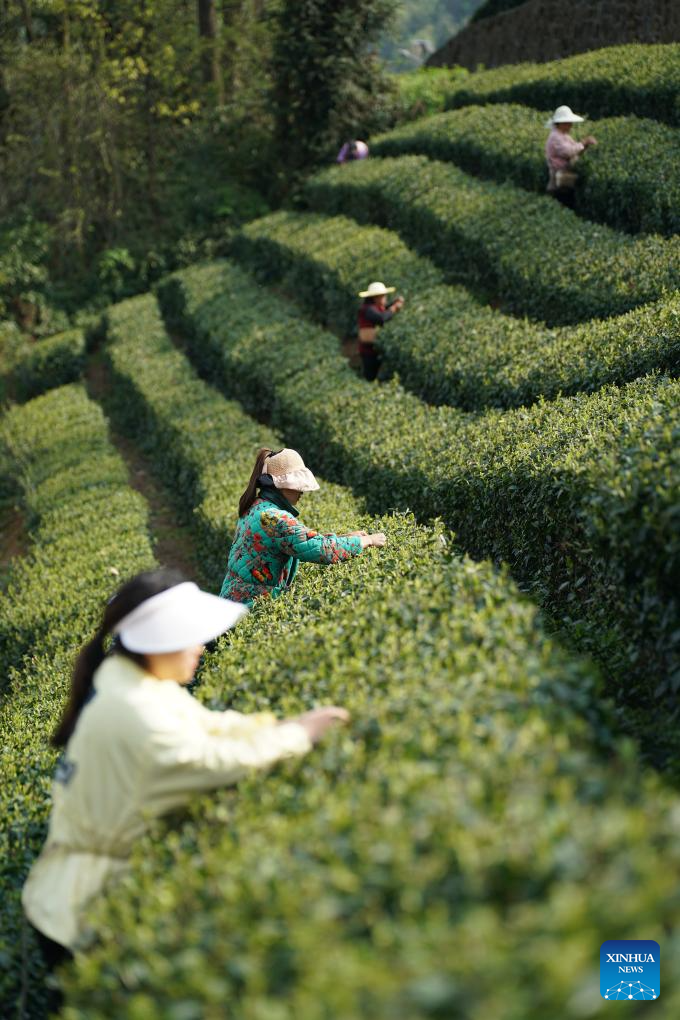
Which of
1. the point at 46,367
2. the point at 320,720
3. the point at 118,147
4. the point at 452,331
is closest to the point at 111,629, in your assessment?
→ the point at 320,720

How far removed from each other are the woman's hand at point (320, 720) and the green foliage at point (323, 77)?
2270 centimetres

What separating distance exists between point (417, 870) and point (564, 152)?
13.7 metres

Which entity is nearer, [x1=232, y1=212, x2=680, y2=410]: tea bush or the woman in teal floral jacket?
the woman in teal floral jacket

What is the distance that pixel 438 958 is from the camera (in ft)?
7.72

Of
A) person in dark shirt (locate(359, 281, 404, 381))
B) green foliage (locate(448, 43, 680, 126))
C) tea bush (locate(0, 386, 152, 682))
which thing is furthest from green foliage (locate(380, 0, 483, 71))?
person in dark shirt (locate(359, 281, 404, 381))

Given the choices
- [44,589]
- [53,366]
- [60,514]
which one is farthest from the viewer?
[53,366]

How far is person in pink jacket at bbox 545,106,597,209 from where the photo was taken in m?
14.5

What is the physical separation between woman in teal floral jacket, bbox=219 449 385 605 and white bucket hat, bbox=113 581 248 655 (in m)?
2.51

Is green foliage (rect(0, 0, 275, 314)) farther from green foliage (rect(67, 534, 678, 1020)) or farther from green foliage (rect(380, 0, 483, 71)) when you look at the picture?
green foliage (rect(380, 0, 483, 71))

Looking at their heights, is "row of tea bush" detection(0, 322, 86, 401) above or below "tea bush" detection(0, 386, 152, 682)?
below

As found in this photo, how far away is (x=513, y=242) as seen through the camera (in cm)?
1386

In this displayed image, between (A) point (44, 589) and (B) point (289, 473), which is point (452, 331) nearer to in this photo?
(A) point (44, 589)

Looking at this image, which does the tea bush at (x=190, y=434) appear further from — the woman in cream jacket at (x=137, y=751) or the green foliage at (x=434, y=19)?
the green foliage at (x=434, y=19)

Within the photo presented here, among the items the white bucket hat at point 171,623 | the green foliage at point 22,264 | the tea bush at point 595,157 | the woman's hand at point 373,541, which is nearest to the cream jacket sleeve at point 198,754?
the white bucket hat at point 171,623
